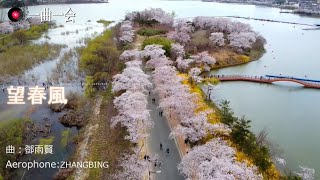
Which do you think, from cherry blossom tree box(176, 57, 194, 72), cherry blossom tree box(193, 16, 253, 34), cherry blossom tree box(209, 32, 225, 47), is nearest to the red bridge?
cherry blossom tree box(176, 57, 194, 72)

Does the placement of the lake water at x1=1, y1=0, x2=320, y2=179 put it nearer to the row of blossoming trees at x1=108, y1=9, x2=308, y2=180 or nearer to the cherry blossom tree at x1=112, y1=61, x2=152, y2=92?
the row of blossoming trees at x1=108, y1=9, x2=308, y2=180

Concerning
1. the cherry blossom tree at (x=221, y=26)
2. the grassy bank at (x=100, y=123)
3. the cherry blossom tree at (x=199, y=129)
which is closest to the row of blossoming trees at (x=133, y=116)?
the grassy bank at (x=100, y=123)

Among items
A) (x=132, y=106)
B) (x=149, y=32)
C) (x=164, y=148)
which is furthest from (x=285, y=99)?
(x=149, y=32)

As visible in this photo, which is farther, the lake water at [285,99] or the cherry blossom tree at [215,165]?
the lake water at [285,99]

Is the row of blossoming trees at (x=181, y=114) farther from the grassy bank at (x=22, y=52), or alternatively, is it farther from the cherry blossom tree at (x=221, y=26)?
the grassy bank at (x=22, y=52)

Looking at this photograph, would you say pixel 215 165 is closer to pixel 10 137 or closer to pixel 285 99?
pixel 10 137

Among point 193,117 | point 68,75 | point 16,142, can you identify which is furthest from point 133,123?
point 68,75

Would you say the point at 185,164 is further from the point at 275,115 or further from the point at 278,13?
the point at 278,13
